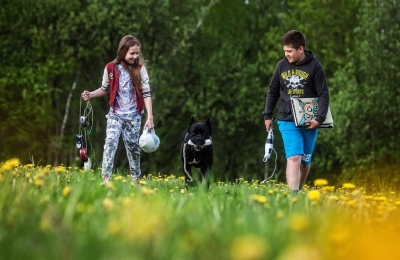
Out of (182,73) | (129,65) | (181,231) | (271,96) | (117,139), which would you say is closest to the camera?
(181,231)

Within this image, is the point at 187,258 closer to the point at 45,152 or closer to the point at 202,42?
the point at 45,152

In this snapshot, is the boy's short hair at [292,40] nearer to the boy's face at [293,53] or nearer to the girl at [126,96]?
the boy's face at [293,53]

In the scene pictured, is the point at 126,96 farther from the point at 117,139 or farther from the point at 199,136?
the point at 199,136

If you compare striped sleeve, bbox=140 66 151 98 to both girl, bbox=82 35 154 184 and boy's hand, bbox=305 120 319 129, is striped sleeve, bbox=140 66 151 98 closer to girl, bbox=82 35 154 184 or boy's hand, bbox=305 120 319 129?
girl, bbox=82 35 154 184

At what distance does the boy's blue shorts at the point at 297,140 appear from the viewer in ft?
26.8

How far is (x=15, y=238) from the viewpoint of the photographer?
3.13 metres

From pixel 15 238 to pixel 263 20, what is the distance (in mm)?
36644

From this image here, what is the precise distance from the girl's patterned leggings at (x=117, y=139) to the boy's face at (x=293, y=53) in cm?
223

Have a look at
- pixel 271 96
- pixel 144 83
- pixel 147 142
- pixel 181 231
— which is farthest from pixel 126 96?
pixel 181 231

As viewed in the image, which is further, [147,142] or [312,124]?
[147,142]

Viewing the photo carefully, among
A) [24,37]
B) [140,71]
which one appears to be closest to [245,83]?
[24,37]

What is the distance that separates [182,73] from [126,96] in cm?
2444

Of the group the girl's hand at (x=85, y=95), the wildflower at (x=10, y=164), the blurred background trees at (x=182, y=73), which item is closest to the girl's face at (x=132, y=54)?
the girl's hand at (x=85, y=95)

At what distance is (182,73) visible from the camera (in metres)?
33.5
